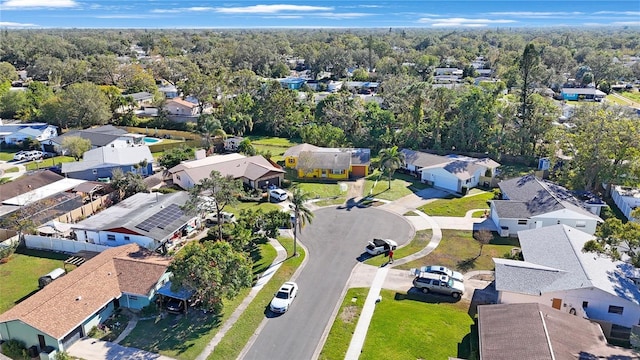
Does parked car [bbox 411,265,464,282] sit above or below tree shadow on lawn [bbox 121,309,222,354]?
above

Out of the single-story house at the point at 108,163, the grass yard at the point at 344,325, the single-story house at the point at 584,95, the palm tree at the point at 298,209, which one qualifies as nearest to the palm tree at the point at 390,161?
the palm tree at the point at 298,209

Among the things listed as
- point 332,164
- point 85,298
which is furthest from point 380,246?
point 85,298

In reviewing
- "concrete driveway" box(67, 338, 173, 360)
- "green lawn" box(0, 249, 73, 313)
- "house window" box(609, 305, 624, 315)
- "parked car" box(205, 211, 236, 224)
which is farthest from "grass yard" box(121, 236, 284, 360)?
"house window" box(609, 305, 624, 315)

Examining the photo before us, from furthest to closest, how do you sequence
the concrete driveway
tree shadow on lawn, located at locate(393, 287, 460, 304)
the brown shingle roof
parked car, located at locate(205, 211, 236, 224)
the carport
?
parked car, located at locate(205, 211, 236, 224) < tree shadow on lawn, located at locate(393, 287, 460, 304) < the carport < the brown shingle roof < the concrete driveway

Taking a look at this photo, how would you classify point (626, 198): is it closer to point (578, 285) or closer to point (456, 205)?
point (456, 205)

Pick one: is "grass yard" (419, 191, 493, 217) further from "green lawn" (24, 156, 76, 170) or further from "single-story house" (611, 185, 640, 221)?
"green lawn" (24, 156, 76, 170)

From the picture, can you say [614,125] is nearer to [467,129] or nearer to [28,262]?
[467,129]

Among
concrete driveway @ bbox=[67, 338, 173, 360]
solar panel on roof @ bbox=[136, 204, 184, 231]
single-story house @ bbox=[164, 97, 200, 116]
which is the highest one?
single-story house @ bbox=[164, 97, 200, 116]
